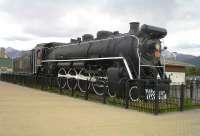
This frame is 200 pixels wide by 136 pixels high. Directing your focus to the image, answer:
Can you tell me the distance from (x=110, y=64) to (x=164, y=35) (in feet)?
9.79

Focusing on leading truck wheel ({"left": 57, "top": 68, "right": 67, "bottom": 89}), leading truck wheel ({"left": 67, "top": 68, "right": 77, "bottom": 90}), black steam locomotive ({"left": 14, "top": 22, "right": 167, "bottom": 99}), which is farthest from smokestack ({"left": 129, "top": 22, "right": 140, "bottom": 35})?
leading truck wheel ({"left": 57, "top": 68, "right": 67, "bottom": 89})

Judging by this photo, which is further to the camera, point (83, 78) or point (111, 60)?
point (83, 78)

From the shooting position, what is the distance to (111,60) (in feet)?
52.4

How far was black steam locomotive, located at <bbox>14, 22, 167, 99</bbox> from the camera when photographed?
14.5m

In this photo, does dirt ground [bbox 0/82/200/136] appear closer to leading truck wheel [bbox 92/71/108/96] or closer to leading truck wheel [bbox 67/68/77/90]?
leading truck wheel [bbox 92/71/108/96]

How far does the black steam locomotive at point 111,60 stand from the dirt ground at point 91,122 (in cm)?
310

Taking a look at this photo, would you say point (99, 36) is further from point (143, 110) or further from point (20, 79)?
point (20, 79)

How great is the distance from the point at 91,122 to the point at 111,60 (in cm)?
714

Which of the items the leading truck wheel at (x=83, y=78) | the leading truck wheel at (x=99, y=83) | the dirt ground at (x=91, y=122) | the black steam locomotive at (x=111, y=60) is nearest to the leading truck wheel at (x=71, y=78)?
the black steam locomotive at (x=111, y=60)

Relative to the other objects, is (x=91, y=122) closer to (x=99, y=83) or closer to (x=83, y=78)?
(x=99, y=83)

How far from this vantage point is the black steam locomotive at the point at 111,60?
47.6 feet

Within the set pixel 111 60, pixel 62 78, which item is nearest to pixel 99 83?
pixel 111 60

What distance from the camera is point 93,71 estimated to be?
17.1m

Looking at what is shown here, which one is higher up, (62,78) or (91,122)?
(62,78)
